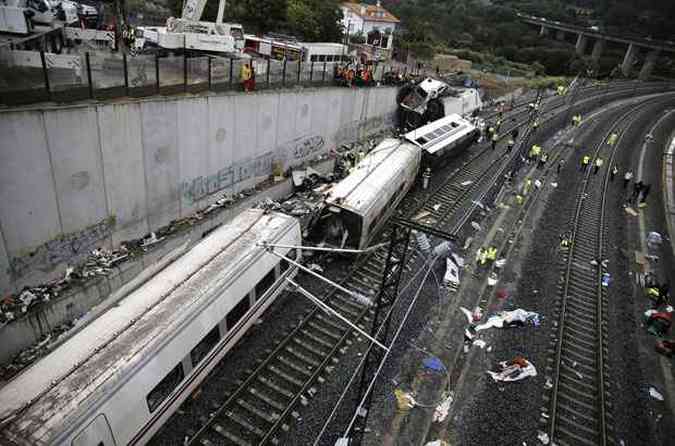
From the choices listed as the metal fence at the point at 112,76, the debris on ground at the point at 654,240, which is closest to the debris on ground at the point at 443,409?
the metal fence at the point at 112,76

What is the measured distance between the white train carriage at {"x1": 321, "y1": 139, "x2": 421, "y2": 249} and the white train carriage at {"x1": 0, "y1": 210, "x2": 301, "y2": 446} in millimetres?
3041

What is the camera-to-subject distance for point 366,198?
14.2m

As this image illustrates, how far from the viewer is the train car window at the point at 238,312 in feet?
31.3

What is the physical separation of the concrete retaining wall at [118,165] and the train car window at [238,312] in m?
5.16

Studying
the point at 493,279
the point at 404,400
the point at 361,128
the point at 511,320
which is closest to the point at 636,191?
the point at 493,279

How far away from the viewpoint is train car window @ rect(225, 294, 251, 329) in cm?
954

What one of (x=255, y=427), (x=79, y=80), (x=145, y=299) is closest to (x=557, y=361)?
(x=255, y=427)

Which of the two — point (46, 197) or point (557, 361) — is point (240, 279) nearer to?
point (46, 197)

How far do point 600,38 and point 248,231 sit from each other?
94.8m

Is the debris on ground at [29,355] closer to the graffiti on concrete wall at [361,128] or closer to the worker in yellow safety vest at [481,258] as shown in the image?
the worker in yellow safety vest at [481,258]

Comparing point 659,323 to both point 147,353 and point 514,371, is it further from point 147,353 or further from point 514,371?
point 147,353

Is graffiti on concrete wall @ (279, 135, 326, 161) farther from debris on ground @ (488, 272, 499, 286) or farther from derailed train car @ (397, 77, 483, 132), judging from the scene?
debris on ground @ (488, 272, 499, 286)

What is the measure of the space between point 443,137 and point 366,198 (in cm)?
1037

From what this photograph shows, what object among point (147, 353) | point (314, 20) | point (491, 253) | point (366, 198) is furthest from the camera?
point (314, 20)
